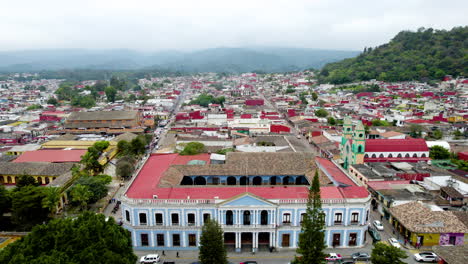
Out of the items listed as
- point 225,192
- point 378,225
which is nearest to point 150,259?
point 225,192

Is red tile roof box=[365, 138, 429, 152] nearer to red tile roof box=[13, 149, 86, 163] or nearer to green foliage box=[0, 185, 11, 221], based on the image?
red tile roof box=[13, 149, 86, 163]

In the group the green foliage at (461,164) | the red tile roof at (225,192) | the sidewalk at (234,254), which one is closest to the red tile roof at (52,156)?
the red tile roof at (225,192)

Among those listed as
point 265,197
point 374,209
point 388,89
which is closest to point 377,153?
point 374,209

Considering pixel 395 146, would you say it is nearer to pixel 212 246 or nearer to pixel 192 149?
pixel 192 149

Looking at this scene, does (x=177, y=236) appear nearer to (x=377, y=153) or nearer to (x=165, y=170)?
(x=165, y=170)

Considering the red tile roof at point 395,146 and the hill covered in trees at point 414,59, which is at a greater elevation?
the hill covered in trees at point 414,59

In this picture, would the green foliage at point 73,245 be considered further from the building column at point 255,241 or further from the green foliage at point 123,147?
the green foliage at point 123,147
